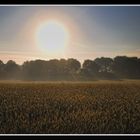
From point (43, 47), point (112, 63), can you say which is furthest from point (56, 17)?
point (112, 63)

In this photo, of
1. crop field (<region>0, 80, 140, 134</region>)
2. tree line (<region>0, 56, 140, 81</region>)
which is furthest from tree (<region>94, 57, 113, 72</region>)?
crop field (<region>0, 80, 140, 134</region>)

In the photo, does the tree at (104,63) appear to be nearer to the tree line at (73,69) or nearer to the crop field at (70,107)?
the tree line at (73,69)

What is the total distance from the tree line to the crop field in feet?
0.30

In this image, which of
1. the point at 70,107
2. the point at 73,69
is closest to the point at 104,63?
the point at 73,69

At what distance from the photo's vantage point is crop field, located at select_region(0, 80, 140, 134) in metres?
7.30

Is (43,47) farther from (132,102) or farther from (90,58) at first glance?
(132,102)

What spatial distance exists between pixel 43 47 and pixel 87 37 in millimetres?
584

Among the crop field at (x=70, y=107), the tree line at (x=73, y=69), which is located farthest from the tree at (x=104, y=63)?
the crop field at (x=70, y=107)

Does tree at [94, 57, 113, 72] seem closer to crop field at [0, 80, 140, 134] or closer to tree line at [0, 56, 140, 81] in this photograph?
tree line at [0, 56, 140, 81]

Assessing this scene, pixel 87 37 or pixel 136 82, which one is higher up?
pixel 87 37

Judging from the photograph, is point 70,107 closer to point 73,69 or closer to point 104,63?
point 73,69

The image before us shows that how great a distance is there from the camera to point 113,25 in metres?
7.47

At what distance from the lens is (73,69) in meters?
7.47
